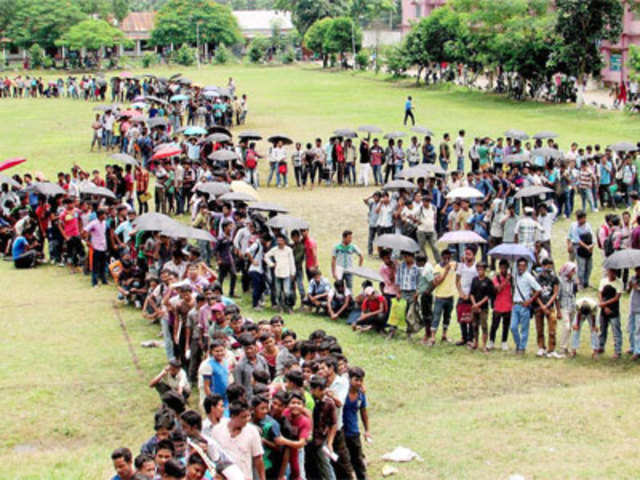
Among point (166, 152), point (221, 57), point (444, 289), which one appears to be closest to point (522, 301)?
point (444, 289)

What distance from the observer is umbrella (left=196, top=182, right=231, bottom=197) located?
1764 centimetres

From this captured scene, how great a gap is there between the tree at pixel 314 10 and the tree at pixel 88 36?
19.8 m

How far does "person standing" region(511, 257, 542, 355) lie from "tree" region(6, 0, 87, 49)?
71634 mm

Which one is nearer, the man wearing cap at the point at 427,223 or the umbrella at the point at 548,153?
the man wearing cap at the point at 427,223

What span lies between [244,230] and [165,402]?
7367 mm

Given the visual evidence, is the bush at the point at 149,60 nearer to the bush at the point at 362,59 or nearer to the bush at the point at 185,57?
the bush at the point at 185,57

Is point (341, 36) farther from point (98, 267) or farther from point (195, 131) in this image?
point (98, 267)

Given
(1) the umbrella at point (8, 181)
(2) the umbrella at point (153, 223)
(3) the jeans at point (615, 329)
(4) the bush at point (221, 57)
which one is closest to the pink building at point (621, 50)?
(1) the umbrella at point (8, 181)

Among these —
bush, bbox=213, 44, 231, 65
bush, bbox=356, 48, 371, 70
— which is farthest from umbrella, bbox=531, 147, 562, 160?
bush, bbox=213, 44, 231, 65

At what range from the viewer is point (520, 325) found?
501 inches

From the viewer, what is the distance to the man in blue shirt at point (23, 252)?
18109 millimetres

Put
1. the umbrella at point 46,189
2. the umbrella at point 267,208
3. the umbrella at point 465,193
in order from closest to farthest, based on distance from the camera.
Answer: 1. the umbrella at point 267,208
2. the umbrella at point 465,193
3. the umbrella at point 46,189

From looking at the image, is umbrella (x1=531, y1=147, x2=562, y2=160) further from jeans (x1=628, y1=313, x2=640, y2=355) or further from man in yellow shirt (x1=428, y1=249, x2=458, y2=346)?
jeans (x1=628, y1=313, x2=640, y2=355)

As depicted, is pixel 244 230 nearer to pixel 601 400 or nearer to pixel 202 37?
pixel 601 400
